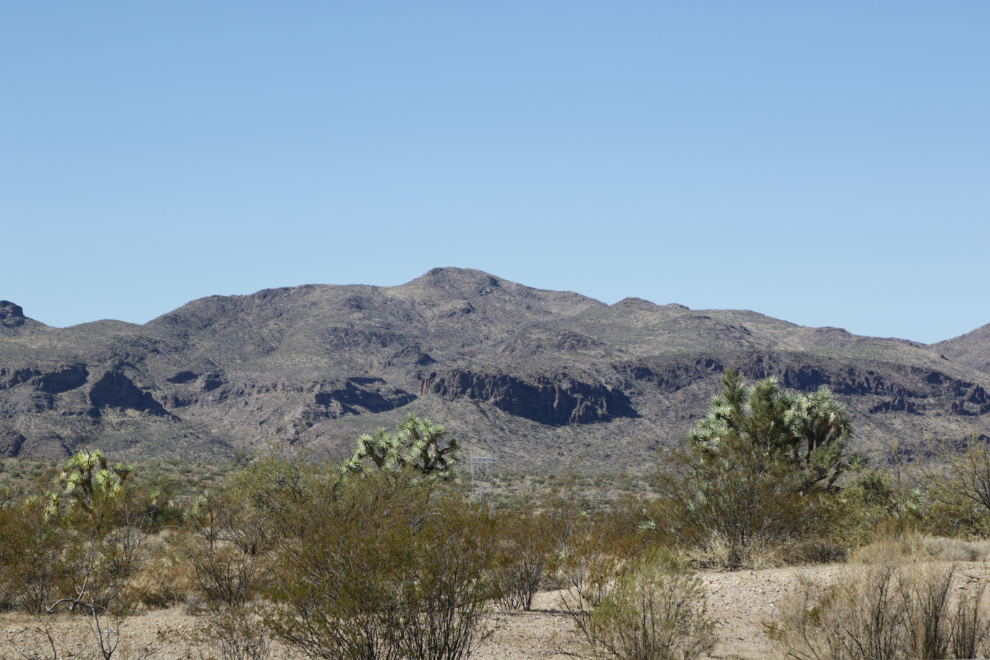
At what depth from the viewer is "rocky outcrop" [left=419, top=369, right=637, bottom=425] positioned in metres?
116

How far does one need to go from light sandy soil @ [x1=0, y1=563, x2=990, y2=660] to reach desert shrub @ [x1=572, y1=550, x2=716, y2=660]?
0.71 metres

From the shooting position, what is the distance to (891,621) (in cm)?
920

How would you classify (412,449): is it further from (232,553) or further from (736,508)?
(232,553)

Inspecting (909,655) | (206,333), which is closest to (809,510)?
(909,655)

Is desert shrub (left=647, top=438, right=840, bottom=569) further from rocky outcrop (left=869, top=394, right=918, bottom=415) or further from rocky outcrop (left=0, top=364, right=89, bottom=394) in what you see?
rocky outcrop (left=0, top=364, right=89, bottom=394)

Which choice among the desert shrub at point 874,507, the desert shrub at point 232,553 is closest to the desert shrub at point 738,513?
the desert shrub at point 874,507

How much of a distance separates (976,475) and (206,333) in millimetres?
164024

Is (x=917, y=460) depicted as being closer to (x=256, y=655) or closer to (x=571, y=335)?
(x=256, y=655)

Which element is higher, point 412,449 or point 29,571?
point 412,449

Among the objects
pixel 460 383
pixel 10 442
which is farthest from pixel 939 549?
pixel 460 383

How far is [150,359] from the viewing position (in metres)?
141

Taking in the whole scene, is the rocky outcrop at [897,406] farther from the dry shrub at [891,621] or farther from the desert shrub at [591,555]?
the dry shrub at [891,621]

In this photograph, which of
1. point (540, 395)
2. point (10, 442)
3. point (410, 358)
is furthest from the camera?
point (410, 358)

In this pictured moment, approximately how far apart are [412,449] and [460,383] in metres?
83.9
